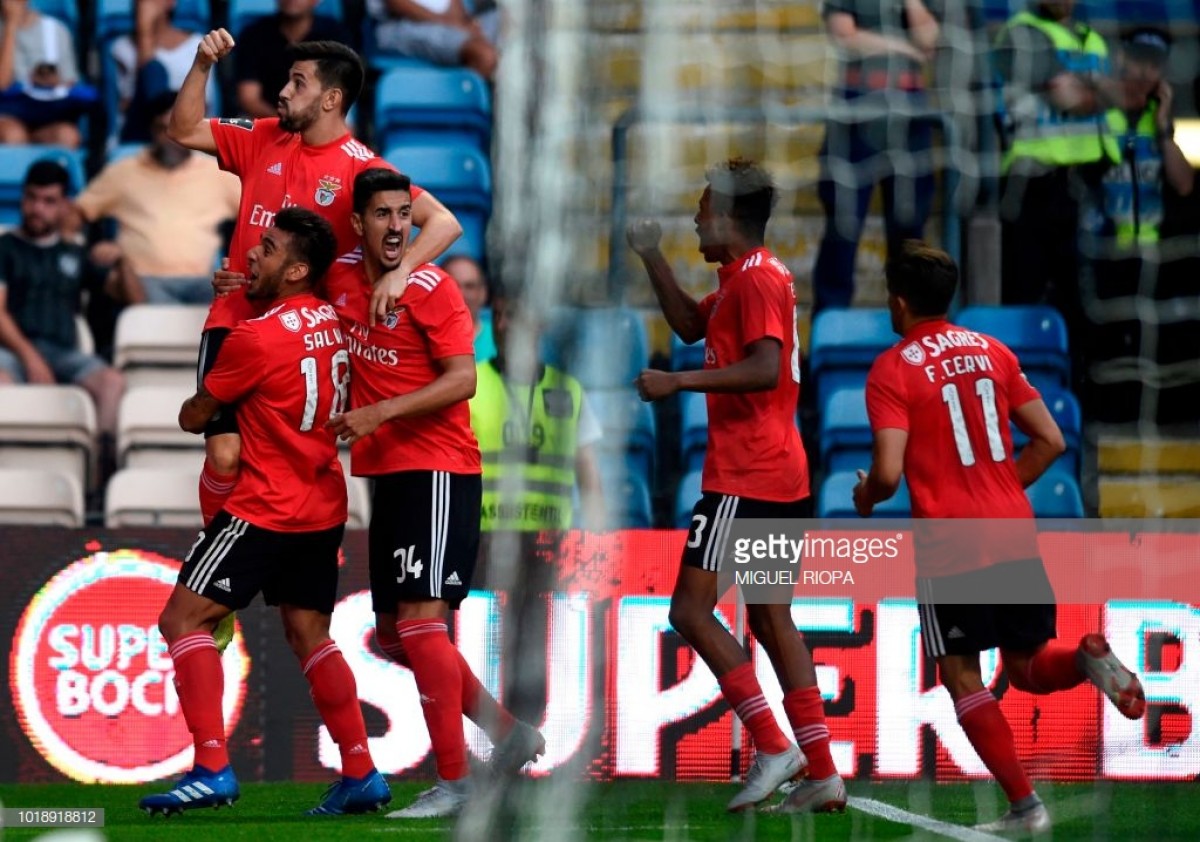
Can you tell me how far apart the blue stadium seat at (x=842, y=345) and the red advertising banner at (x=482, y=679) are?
0.97 m

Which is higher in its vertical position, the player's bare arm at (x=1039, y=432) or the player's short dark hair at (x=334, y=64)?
the player's short dark hair at (x=334, y=64)

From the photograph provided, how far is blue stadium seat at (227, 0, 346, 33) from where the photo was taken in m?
8.73

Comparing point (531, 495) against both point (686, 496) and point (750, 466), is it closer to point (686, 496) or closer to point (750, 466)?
point (750, 466)

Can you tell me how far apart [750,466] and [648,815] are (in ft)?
3.22

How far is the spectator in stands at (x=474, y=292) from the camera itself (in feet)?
24.0

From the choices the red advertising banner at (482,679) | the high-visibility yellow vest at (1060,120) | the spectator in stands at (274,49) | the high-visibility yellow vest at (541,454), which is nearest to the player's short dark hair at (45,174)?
the spectator in stands at (274,49)

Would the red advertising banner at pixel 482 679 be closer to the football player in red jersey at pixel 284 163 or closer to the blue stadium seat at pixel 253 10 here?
the football player in red jersey at pixel 284 163

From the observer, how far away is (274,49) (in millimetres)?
8570

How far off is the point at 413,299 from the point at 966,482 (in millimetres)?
1525

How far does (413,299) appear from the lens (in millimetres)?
5047

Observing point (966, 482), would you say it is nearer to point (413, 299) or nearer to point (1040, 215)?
point (413, 299)

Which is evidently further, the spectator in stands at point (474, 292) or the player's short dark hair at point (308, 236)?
the spectator in stands at point (474, 292)

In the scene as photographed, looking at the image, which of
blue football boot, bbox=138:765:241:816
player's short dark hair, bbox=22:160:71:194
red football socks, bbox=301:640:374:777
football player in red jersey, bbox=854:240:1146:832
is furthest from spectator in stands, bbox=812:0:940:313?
player's short dark hair, bbox=22:160:71:194

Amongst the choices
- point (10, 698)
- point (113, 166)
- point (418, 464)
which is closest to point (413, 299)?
point (418, 464)
